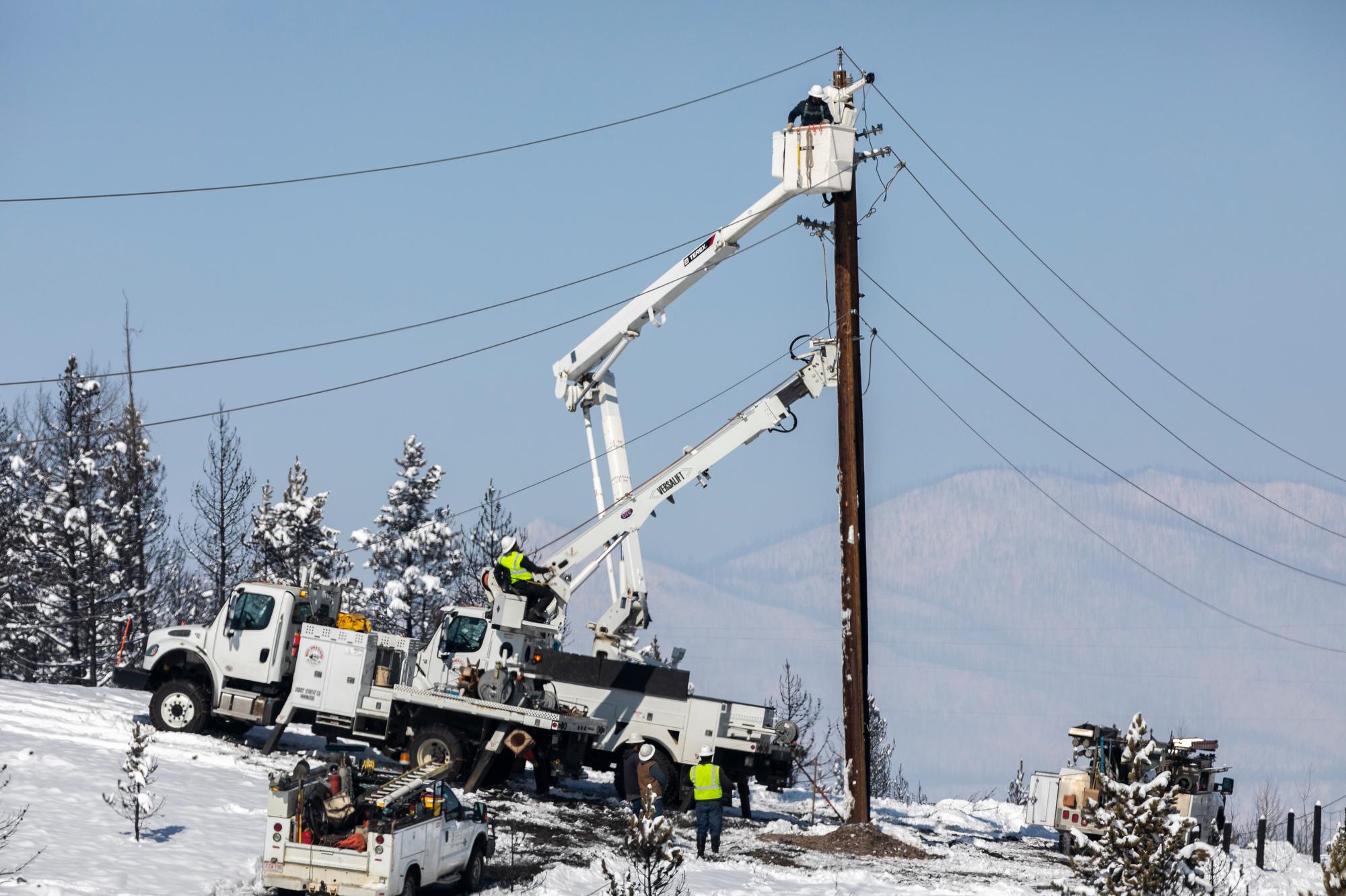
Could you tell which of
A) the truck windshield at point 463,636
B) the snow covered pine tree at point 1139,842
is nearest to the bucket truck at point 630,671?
the truck windshield at point 463,636

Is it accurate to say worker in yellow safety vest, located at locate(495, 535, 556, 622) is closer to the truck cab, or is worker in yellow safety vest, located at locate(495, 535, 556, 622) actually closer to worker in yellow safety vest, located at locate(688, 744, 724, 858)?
the truck cab

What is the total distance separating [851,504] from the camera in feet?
87.7

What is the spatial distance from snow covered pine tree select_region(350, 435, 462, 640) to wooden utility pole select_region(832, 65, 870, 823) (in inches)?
1348

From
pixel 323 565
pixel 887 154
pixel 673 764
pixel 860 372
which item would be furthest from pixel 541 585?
pixel 323 565

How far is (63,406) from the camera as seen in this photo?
52.4m

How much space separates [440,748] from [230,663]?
446 cm

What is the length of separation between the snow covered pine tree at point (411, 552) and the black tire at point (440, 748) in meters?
31.7

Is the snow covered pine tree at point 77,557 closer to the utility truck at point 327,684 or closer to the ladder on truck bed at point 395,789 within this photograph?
the utility truck at point 327,684

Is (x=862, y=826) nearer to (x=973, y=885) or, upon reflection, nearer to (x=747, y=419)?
(x=973, y=885)

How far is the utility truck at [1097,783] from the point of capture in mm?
26516

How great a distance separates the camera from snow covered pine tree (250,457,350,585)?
5488cm

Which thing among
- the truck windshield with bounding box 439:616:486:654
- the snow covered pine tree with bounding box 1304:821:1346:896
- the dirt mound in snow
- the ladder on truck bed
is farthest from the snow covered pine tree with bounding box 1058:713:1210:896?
the truck windshield with bounding box 439:616:486:654

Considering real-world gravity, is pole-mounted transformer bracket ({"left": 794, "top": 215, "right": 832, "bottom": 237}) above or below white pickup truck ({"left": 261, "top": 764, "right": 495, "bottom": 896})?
above

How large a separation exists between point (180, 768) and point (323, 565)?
30.4m
